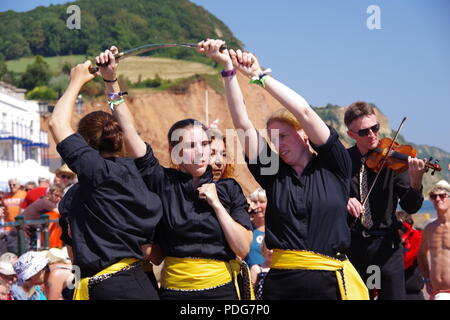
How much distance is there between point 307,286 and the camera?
3.68m

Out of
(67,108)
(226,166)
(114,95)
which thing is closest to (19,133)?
(226,166)

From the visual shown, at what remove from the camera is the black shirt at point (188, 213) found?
3834mm

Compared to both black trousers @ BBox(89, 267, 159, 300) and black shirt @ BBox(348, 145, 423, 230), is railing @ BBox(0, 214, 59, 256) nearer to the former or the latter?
black shirt @ BBox(348, 145, 423, 230)

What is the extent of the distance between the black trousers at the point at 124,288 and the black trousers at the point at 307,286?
0.71 m

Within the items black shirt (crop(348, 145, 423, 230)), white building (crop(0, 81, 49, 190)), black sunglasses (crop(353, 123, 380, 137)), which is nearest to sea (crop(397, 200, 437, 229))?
black shirt (crop(348, 145, 423, 230))

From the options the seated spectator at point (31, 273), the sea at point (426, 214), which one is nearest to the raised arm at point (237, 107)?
the seated spectator at point (31, 273)

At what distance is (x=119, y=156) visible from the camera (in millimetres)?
3934

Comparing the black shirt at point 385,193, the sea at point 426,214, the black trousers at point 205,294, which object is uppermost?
the black shirt at point 385,193

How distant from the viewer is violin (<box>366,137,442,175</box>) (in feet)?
17.6

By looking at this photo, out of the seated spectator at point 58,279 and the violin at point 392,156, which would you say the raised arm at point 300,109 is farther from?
the seated spectator at point 58,279

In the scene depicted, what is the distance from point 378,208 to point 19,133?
2163 inches

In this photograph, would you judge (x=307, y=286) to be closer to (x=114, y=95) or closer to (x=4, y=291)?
(x=114, y=95)

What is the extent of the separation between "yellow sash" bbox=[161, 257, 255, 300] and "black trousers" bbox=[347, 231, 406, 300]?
68.7 inches
